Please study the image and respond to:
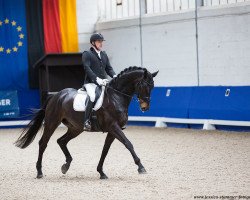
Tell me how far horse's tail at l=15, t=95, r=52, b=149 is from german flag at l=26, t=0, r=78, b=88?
9508mm

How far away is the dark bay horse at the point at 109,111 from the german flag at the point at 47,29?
966 centimetres

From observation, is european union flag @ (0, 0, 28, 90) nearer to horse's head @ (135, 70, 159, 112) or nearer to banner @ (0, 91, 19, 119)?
banner @ (0, 91, 19, 119)

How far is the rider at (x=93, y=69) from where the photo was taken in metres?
8.80

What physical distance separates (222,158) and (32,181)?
3.39 m

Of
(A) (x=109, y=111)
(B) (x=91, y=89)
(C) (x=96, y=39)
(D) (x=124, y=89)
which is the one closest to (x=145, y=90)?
(D) (x=124, y=89)

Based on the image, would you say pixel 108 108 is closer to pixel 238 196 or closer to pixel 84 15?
pixel 238 196

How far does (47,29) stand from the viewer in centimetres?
1908

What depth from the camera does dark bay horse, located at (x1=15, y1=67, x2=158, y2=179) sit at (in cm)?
841

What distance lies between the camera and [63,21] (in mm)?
19188

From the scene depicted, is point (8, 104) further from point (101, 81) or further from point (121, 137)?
point (121, 137)

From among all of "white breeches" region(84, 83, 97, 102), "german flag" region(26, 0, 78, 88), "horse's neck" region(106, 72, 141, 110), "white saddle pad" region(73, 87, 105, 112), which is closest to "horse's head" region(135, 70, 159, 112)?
"horse's neck" region(106, 72, 141, 110)

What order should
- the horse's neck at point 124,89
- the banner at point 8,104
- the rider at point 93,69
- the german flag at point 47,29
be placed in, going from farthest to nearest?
the german flag at point 47,29
the banner at point 8,104
the rider at point 93,69
the horse's neck at point 124,89

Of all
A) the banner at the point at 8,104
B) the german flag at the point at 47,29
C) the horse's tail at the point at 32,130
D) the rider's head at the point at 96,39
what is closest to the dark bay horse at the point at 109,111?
the horse's tail at the point at 32,130

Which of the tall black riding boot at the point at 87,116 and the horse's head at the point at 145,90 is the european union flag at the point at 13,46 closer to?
the tall black riding boot at the point at 87,116
